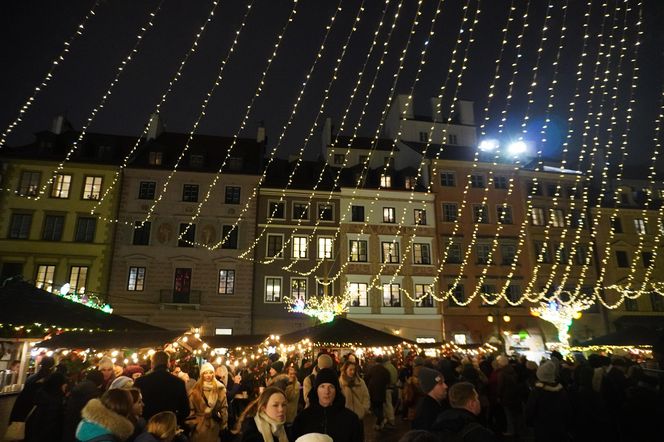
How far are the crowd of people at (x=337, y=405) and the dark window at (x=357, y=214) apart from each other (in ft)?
64.0

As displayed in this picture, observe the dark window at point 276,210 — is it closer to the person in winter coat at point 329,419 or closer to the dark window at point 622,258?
the dark window at point 622,258

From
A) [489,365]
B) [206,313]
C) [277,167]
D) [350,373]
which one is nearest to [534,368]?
[489,365]

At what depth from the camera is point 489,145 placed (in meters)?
39.2

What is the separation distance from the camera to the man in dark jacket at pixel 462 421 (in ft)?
11.3

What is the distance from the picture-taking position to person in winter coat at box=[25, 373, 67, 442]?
5.68 metres

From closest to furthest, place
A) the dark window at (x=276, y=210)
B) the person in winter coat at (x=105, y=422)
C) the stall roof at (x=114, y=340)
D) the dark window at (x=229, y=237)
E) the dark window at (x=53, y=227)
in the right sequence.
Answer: the person in winter coat at (x=105, y=422) < the stall roof at (x=114, y=340) < the dark window at (x=53, y=227) < the dark window at (x=229, y=237) < the dark window at (x=276, y=210)

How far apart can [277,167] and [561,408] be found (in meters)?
28.5

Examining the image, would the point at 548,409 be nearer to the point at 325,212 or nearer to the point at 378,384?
the point at 378,384

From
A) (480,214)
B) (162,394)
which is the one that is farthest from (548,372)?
(480,214)

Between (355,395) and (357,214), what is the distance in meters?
24.2

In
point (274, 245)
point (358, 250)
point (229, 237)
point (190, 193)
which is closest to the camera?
point (229, 237)

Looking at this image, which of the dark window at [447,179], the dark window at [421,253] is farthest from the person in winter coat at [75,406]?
the dark window at [447,179]

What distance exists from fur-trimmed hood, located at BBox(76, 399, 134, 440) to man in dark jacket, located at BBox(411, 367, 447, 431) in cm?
275

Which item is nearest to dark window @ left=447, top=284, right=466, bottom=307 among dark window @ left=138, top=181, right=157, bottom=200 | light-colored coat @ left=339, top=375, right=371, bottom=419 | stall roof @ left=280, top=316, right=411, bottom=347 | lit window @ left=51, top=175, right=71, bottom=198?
dark window @ left=138, top=181, right=157, bottom=200
